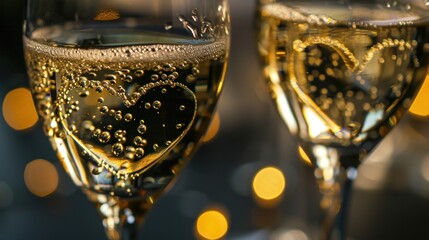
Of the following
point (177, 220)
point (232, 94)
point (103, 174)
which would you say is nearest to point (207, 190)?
point (177, 220)

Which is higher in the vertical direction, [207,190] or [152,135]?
[152,135]

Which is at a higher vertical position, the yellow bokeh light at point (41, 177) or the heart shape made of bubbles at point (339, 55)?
the heart shape made of bubbles at point (339, 55)

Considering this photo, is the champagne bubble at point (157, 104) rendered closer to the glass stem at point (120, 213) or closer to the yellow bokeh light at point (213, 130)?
the glass stem at point (120, 213)

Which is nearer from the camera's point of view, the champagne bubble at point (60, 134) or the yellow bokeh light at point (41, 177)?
the champagne bubble at point (60, 134)

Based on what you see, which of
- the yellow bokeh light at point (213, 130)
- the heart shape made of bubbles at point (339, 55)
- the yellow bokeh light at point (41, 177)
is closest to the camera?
the heart shape made of bubbles at point (339, 55)

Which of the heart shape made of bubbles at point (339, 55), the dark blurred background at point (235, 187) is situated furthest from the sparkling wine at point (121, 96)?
the dark blurred background at point (235, 187)

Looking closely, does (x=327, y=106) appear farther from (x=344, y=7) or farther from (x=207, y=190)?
(x=207, y=190)

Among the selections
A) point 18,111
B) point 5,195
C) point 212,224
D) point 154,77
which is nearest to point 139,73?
point 154,77

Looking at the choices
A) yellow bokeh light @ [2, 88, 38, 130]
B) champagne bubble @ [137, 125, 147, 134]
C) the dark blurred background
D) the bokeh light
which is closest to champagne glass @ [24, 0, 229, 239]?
champagne bubble @ [137, 125, 147, 134]
